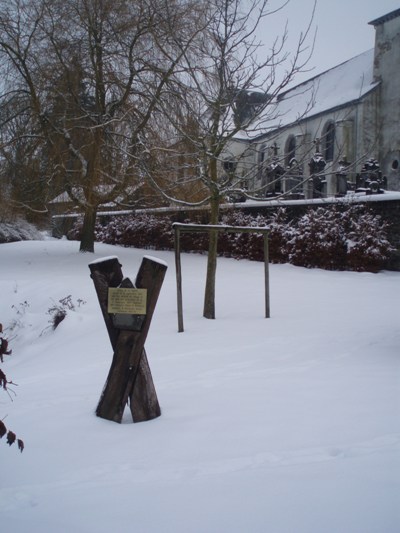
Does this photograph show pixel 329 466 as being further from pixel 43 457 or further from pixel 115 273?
pixel 115 273

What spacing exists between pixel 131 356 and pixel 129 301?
0.39 meters

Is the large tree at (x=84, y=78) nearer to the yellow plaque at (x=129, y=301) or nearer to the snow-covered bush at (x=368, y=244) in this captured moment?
the snow-covered bush at (x=368, y=244)

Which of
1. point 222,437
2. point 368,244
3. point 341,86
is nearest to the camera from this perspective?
point 222,437

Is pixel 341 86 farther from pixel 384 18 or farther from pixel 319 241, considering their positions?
pixel 319 241

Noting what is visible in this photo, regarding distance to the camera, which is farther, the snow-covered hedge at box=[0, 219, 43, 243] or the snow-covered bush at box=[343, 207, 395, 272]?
the snow-covered hedge at box=[0, 219, 43, 243]

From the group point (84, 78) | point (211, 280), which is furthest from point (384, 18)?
point (211, 280)

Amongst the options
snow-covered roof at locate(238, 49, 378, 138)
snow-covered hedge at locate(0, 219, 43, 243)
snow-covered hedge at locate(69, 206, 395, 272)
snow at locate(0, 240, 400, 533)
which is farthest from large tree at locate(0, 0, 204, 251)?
snow-covered roof at locate(238, 49, 378, 138)

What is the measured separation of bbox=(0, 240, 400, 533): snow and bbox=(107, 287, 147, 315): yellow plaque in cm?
80

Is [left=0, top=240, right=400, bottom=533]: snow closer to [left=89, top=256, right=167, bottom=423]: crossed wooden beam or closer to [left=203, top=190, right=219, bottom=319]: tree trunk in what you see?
[left=89, top=256, right=167, bottom=423]: crossed wooden beam

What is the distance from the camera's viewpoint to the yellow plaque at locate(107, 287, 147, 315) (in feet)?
11.2

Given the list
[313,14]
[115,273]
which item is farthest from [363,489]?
[313,14]

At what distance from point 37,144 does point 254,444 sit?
12555mm

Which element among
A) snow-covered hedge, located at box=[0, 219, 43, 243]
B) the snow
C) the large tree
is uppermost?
the large tree

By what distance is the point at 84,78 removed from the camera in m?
13.6
